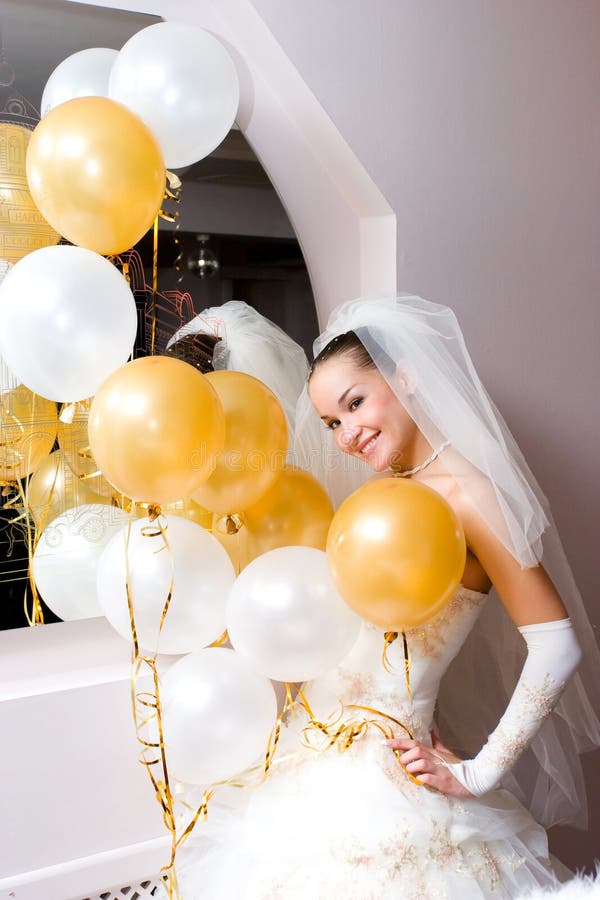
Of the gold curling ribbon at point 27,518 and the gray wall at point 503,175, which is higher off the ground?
the gray wall at point 503,175

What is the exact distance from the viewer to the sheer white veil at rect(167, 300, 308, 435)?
5.60 ft

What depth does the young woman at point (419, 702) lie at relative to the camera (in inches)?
55.1

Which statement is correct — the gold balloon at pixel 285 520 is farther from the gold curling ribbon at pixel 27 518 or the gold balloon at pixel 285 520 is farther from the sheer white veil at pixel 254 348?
the gold curling ribbon at pixel 27 518

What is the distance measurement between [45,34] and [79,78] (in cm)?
15

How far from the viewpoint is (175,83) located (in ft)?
4.45

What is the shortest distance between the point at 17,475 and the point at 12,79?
0.71 meters

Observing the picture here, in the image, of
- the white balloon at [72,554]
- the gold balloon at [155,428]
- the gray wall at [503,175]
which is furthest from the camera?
the gray wall at [503,175]

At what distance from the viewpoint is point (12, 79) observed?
5.03 ft

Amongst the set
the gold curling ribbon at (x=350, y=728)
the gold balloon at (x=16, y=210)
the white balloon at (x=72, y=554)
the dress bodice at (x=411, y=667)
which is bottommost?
the gold curling ribbon at (x=350, y=728)

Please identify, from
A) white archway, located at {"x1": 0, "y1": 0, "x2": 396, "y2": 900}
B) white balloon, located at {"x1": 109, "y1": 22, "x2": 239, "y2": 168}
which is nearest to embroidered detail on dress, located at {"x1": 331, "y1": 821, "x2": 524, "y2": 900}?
white archway, located at {"x1": 0, "y1": 0, "x2": 396, "y2": 900}

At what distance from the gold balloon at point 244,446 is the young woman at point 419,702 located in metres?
0.18

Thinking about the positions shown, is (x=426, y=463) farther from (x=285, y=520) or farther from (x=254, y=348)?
(x=254, y=348)

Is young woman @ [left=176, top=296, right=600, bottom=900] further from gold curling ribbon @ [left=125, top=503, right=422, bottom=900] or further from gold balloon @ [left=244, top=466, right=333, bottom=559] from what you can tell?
gold balloon @ [left=244, top=466, right=333, bottom=559]

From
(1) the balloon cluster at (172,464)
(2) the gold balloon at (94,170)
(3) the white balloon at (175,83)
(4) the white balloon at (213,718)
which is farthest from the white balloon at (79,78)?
(4) the white balloon at (213,718)
